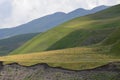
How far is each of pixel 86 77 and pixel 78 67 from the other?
4.59 m

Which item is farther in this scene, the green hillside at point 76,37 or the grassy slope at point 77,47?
the green hillside at point 76,37

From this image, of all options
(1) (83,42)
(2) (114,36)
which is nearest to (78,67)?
(2) (114,36)

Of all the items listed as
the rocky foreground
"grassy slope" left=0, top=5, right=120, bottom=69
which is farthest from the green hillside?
the rocky foreground

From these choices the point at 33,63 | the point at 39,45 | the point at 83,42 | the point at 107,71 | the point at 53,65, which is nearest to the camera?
the point at 107,71

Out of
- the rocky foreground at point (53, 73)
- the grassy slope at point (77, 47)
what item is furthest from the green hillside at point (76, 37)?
the rocky foreground at point (53, 73)

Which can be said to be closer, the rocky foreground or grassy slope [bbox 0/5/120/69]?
the rocky foreground

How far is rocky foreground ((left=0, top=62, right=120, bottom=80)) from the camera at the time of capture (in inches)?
2518

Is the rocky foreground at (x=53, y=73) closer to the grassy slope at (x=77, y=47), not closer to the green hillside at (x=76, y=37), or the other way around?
the grassy slope at (x=77, y=47)

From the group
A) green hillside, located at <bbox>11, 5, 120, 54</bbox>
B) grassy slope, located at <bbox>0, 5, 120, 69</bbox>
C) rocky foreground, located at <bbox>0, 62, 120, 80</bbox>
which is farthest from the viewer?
green hillside, located at <bbox>11, 5, 120, 54</bbox>

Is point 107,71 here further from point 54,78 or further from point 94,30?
point 94,30

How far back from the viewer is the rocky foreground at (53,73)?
64.0 m

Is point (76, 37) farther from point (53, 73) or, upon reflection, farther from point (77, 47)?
point (53, 73)

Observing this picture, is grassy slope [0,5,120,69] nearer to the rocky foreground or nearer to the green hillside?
the green hillside

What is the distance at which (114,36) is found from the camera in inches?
4060
